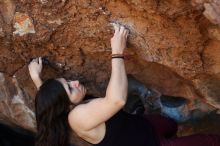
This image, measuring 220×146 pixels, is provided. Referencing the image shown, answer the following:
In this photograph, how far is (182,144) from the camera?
1.88 m

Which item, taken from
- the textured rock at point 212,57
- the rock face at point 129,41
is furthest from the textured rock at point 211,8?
the textured rock at point 212,57

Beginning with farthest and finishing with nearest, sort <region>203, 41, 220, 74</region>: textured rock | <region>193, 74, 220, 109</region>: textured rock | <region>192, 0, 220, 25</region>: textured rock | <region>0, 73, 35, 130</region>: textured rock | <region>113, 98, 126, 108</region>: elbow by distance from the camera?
<region>0, 73, 35, 130</region>: textured rock
<region>193, 74, 220, 109</region>: textured rock
<region>203, 41, 220, 74</region>: textured rock
<region>113, 98, 126, 108</region>: elbow
<region>192, 0, 220, 25</region>: textured rock

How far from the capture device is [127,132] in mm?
1832

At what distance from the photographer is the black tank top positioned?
180 cm

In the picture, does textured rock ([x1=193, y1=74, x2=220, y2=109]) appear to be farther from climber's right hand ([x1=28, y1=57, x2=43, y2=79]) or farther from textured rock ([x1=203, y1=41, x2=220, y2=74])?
climber's right hand ([x1=28, y1=57, x2=43, y2=79])

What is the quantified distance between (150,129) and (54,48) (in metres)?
0.51

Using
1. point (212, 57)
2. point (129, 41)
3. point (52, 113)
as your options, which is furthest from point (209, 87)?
point (52, 113)

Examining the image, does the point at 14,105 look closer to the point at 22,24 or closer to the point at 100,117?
the point at 22,24

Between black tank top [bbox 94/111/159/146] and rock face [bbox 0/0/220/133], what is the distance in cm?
24

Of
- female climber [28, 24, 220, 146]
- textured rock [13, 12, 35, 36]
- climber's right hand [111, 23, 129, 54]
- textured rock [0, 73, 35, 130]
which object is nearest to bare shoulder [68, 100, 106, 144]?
female climber [28, 24, 220, 146]

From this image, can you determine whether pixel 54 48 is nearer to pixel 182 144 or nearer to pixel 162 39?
pixel 162 39

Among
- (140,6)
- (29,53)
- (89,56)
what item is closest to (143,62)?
(89,56)

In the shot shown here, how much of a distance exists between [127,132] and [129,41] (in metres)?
0.34

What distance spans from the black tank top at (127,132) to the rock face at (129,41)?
243 millimetres
